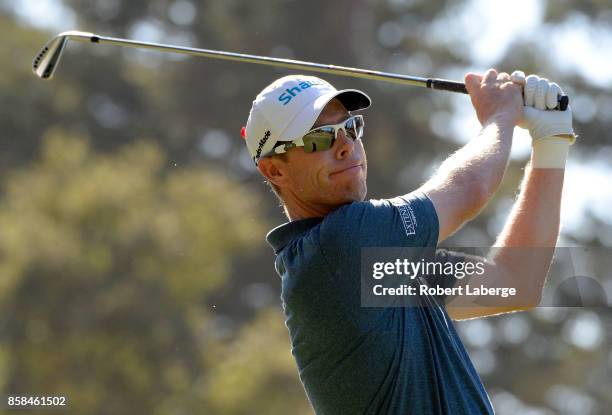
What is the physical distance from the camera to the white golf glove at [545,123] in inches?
141

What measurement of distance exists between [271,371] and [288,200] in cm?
1124

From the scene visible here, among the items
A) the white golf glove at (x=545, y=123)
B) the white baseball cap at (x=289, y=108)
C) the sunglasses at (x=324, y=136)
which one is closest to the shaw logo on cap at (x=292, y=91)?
the white baseball cap at (x=289, y=108)

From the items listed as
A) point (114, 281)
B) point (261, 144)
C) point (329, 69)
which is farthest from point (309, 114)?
point (114, 281)

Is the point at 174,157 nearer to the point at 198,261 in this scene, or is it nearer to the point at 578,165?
the point at 198,261

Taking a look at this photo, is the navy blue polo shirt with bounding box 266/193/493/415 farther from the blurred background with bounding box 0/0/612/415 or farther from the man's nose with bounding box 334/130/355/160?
the blurred background with bounding box 0/0/612/415

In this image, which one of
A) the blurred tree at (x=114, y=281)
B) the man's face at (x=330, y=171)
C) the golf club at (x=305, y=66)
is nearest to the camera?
the man's face at (x=330, y=171)

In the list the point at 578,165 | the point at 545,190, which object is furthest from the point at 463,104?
the point at 545,190

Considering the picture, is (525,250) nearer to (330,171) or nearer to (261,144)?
(330,171)

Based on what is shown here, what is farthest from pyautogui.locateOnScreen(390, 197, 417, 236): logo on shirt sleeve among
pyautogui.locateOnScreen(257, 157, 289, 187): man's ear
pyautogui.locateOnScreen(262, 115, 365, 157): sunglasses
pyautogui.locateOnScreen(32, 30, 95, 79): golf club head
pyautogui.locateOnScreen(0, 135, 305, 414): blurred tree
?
pyautogui.locateOnScreen(0, 135, 305, 414): blurred tree

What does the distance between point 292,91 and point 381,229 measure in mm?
482

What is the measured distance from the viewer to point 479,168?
3.40 metres

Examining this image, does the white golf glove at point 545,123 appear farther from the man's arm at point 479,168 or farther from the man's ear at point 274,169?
the man's ear at point 274,169

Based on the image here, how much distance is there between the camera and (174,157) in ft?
61.3

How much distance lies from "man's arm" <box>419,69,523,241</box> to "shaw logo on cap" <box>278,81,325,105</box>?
389 mm
